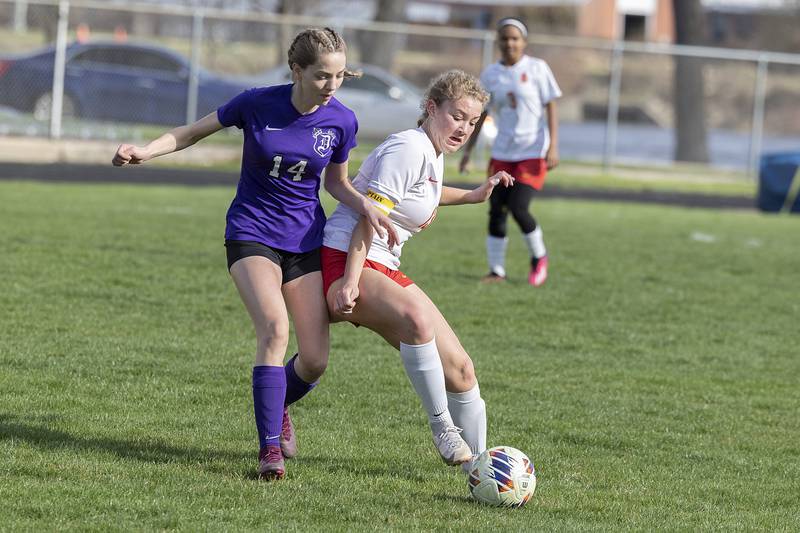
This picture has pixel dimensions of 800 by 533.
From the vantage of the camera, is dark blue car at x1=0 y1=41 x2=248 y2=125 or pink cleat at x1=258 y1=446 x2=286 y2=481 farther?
dark blue car at x1=0 y1=41 x2=248 y2=125

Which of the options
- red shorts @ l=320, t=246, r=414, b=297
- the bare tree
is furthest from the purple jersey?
the bare tree

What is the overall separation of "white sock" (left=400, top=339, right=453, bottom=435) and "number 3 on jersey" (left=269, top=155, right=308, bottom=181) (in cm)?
83

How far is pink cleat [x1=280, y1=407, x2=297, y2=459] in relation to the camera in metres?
5.61

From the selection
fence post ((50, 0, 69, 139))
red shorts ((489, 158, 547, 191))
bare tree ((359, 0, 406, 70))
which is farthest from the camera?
bare tree ((359, 0, 406, 70))

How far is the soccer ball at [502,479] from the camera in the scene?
5.02 meters

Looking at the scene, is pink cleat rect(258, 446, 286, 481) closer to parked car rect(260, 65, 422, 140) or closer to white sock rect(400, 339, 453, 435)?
white sock rect(400, 339, 453, 435)

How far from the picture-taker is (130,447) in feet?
18.3

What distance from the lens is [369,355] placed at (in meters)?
8.02

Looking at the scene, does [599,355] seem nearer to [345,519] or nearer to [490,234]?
[490,234]

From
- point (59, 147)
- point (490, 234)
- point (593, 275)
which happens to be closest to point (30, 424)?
point (490, 234)

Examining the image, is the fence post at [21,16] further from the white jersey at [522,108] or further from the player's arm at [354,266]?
the player's arm at [354,266]

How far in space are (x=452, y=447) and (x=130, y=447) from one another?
55.2 inches

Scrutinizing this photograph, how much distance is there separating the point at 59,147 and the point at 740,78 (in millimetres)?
26779

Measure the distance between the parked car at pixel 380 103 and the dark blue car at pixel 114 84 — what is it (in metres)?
1.82
